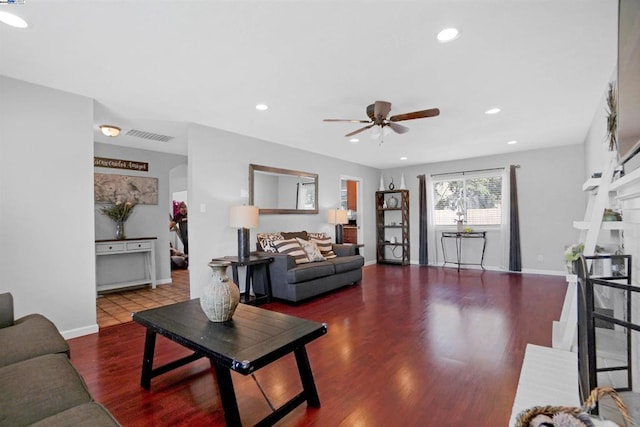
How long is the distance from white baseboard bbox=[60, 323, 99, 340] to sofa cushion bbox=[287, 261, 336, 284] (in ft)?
6.94

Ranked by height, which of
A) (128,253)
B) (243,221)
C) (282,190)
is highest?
(282,190)

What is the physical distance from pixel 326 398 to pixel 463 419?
79 cm

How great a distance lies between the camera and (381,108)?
10.6 feet

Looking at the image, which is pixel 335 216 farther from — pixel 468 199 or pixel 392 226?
pixel 468 199

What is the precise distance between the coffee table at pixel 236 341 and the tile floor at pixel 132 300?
194cm

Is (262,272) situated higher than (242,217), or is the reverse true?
(242,217)

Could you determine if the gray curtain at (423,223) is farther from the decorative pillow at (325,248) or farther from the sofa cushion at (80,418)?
the sofa cushion at (80,418)

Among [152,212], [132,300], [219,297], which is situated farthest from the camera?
[152,212]

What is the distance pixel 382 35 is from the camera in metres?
2.11

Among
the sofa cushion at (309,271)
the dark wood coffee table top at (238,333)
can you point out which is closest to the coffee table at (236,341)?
the dark wood coffee table top at (238,333)

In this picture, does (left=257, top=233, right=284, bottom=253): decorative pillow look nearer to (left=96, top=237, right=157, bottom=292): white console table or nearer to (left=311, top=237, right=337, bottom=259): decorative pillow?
(left=311, top=237, right=337, bottom=259): decorative pillow

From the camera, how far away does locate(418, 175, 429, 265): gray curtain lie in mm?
7117

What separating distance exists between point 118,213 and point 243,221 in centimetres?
250

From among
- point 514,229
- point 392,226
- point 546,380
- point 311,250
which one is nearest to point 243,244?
point 311,250
